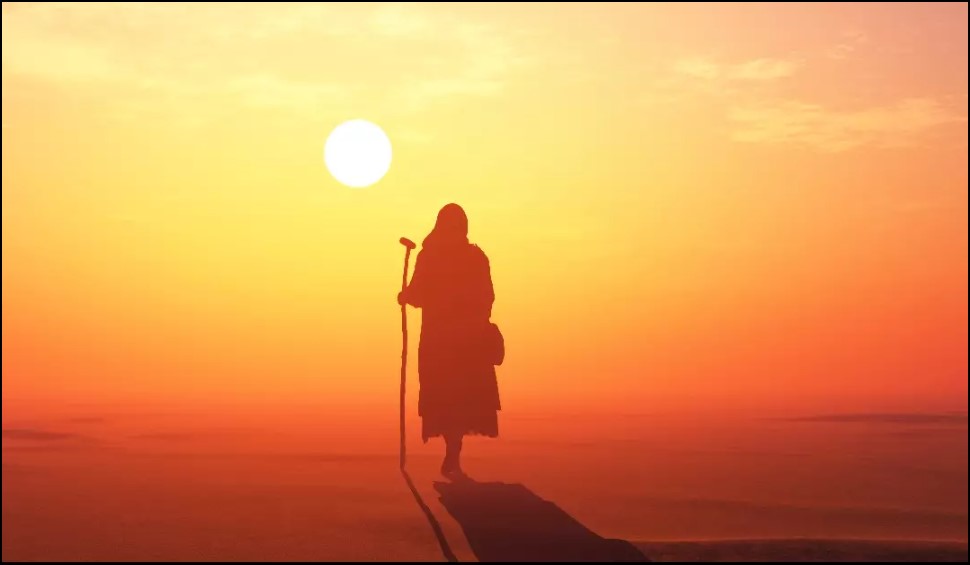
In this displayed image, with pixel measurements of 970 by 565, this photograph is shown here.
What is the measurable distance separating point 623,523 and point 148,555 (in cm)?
434

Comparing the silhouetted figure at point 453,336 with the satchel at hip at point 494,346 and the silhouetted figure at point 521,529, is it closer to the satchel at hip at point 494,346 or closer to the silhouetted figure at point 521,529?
the satchel at hip at point 494,346

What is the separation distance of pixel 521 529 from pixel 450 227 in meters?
5.38

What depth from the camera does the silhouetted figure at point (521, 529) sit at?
9.91 m

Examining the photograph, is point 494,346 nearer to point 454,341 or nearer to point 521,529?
point 454,341

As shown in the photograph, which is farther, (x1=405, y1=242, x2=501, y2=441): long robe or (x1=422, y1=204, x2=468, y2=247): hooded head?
(x1=422, y1=204, x2=468, y2=247): hooded head

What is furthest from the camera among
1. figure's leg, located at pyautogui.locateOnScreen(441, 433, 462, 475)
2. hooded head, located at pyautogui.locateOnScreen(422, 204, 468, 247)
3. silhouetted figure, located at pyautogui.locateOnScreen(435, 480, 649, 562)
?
hooded head, located at pyautogui.locateOnScreen(422, 204, 468, 247)

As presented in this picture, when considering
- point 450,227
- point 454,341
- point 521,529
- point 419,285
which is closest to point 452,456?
point 454,341

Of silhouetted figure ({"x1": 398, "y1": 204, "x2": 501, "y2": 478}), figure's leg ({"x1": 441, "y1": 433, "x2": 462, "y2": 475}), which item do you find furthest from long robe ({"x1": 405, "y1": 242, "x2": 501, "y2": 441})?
figure's leg ({"x1": 441, "y1": 433, "x2": 462, "y2": 475})

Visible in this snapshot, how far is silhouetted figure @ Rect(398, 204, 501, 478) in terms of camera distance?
1550cm

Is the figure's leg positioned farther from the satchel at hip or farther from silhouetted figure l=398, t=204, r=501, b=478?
the satchel at hip

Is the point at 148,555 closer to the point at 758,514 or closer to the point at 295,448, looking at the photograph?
the point at 758,514

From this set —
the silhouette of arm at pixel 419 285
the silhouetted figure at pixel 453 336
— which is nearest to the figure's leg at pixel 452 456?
the silhouetted figure at pixel 453 336

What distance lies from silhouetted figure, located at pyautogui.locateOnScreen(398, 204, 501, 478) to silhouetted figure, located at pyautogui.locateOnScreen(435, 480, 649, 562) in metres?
1.24

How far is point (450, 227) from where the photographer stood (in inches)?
620
